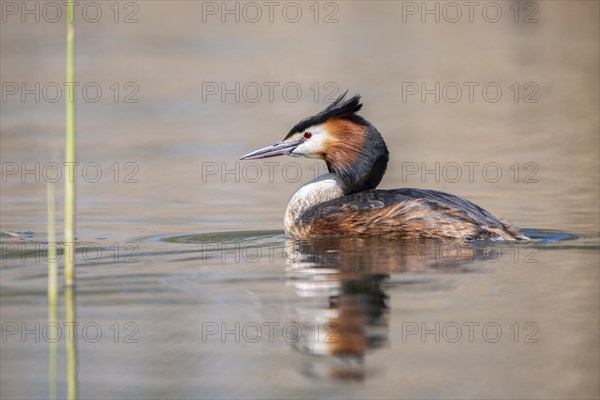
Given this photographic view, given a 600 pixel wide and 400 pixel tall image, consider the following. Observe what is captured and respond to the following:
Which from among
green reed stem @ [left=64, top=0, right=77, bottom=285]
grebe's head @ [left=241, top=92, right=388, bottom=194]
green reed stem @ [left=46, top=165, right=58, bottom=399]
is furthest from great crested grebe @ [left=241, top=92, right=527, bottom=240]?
green reed stem @ [left=64, top=0, right=77, bottom=285]

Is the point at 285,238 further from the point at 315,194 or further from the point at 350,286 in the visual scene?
the point at 350,286

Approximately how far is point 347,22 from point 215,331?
19027 mm

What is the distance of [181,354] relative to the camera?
6734 millimetres

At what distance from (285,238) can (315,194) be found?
0.59 metres

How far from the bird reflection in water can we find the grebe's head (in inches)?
32.1

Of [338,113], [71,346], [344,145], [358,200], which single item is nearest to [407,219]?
[358,200]

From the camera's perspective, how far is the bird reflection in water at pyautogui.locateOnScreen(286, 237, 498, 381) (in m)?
6.70

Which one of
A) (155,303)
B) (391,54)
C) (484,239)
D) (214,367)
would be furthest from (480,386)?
(391,54)

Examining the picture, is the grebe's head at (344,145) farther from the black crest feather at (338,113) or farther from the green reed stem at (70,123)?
the green reed stem at (70,123)

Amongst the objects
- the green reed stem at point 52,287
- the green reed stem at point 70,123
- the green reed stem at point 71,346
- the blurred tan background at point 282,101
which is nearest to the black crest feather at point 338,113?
the blurred tan background at point 282,101

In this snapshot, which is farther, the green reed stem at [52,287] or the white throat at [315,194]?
the white throat at [315,194]

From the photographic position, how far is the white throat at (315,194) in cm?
1058

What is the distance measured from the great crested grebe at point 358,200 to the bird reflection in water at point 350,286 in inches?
4.5

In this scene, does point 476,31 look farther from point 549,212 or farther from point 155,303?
point 155,303
